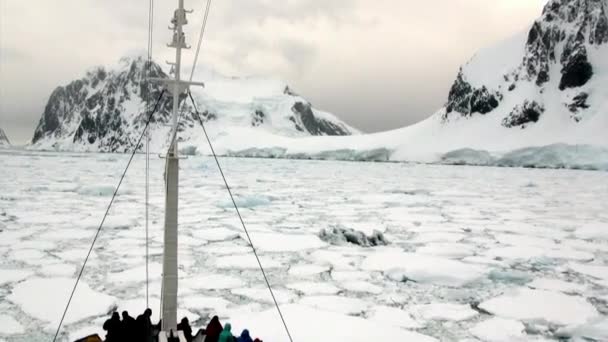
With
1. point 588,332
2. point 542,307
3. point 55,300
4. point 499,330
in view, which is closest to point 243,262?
point 55,300

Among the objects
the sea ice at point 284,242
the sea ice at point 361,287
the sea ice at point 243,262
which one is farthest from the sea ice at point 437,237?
the sea ice at point 243,262

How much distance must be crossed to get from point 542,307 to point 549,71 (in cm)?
8240

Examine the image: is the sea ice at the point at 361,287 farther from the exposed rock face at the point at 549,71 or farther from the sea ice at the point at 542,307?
the exposed rock face at the point at 549,71

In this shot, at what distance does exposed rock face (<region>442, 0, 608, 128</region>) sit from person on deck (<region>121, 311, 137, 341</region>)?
253 ft

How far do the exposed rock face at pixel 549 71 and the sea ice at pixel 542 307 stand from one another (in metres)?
72.6

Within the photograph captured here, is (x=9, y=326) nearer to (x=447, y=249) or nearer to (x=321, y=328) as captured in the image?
(x=321, y=328)

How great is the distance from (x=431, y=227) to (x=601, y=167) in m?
48.5

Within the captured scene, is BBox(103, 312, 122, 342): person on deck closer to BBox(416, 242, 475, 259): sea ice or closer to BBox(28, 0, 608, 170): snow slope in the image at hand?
BBox(416, 242, 475, 259): sea ice

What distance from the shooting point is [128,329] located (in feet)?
12.8

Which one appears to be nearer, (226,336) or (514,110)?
(226,336)

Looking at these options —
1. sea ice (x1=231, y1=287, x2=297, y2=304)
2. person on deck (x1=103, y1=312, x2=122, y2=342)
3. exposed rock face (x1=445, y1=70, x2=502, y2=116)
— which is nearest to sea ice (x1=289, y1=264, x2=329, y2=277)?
sea ice (x1=231, y1=287, x2=297, y2=304)

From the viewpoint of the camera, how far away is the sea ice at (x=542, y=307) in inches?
208

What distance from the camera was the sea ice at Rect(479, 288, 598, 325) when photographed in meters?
5.29

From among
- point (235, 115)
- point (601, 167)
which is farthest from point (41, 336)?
point (235, 115)
